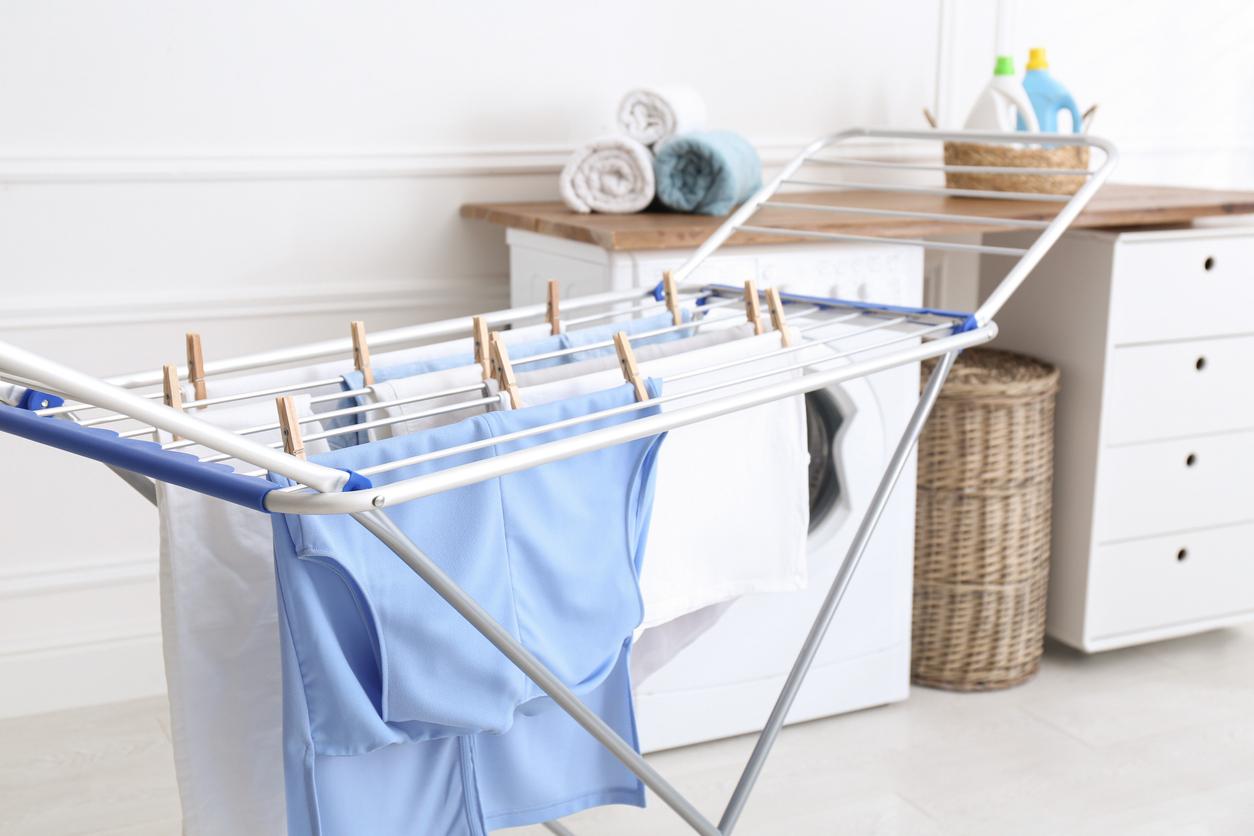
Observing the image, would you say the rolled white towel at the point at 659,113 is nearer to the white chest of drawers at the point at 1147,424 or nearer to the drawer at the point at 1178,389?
the white chest of drawers at the point at 1147,424

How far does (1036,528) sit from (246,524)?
5.82 feet

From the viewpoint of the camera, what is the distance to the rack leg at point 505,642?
39.4 inches

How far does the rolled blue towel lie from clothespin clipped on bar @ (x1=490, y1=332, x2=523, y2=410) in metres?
1.07

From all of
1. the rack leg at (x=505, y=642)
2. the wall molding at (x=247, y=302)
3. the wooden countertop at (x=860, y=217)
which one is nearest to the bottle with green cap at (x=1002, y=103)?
the wooden countertop at (x=860, y=217)

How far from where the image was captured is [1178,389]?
2525 mm

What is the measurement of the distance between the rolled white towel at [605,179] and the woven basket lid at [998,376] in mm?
673

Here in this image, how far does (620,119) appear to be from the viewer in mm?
2465

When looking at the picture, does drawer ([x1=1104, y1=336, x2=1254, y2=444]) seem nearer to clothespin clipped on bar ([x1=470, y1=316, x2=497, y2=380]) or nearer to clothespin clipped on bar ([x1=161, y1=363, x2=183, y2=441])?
clothespin clipped on bar ([x1=470, y1=316, x2=497, y2=380])

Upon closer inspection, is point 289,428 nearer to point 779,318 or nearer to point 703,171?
point 779,318

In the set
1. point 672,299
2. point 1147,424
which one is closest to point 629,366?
point 672,299

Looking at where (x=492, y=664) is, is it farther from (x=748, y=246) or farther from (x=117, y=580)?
(x=117, y=580)

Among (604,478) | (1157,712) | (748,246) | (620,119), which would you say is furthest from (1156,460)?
(604,478)

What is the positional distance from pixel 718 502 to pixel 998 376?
3.87ft

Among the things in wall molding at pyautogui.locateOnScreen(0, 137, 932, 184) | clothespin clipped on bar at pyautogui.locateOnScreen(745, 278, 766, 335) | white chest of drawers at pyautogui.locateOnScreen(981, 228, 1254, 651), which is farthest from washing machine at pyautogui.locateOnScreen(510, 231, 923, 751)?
clothespin clipped on bar at pyautogui.locateOnScreen(745, 278, 766, 335)
